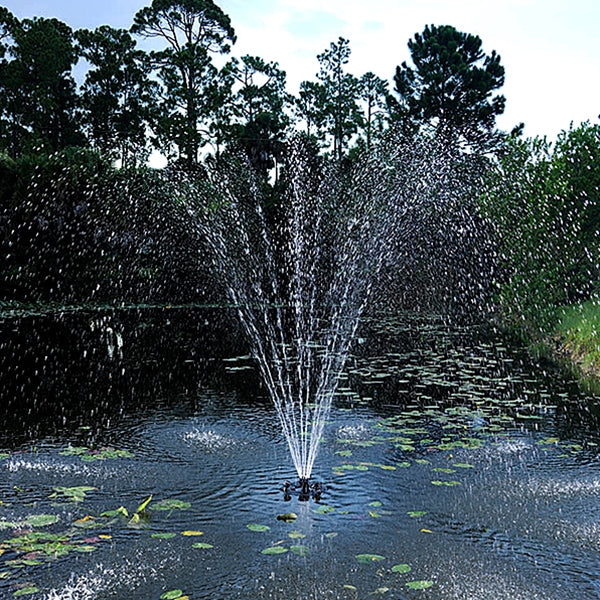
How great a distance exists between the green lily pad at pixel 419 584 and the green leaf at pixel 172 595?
131cm

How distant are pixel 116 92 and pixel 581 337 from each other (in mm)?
33784

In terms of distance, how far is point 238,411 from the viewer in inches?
346

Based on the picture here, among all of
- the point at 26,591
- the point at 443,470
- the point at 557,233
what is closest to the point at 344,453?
the point at 443,470

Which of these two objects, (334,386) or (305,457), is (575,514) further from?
(334,386)

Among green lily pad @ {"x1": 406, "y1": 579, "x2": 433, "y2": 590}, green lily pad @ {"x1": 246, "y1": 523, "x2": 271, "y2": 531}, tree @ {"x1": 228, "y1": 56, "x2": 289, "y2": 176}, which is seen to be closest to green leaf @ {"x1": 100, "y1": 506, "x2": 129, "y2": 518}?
green lily pad @ {"x1": 246, "y1": 523, "x2": 271, "y2": 531}

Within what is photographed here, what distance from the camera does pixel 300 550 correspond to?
450 cm

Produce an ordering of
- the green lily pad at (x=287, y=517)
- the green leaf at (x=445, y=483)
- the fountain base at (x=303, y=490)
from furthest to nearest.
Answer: the green leaf at (x=445, y=483) < the fountain base at (x=303, y=490) < the green lily pad at (x=287, y=517)

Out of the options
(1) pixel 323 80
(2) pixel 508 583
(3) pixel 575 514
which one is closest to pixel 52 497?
(2) pixel 508 583

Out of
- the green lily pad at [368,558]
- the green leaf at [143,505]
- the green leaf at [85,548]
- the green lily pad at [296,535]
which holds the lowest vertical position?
the green lily pad at [368,558]

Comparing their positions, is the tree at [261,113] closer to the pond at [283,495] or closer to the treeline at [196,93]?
the treeline at [196,93]

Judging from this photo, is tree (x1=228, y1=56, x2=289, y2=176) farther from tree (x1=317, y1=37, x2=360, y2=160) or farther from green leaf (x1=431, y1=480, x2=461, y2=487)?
green leaf (x1=431, y1=480, x2=461, y2=487)

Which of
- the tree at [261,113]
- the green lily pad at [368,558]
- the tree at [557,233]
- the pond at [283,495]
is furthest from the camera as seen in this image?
the tree at [261,113]

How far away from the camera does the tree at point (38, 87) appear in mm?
38500

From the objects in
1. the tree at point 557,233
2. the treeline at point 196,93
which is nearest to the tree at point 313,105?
the treeline at point 196,93
